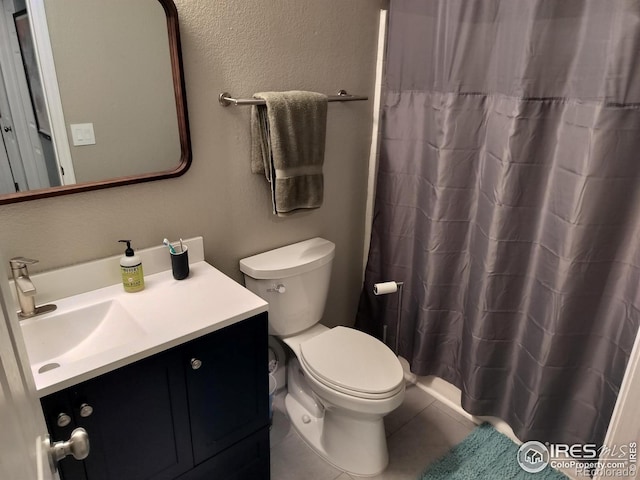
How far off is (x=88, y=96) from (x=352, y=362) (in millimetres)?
1275

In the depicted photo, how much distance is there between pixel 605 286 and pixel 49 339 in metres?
1.74

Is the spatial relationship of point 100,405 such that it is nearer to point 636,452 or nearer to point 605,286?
point 636,452

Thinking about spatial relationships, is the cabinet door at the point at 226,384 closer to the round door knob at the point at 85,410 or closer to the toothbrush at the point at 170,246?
the round door knob at the point at 85,410

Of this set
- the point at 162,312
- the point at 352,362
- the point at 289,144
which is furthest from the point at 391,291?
the point at 162,312

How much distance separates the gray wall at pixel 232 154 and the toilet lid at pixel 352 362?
0.44m

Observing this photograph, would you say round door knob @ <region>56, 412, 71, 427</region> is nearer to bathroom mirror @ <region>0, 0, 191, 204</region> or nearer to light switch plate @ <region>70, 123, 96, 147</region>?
bathroom mirror @ <region>0, 0, 191, 204</region>

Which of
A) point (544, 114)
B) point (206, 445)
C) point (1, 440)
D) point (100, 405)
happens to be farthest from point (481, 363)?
point (1, 440)

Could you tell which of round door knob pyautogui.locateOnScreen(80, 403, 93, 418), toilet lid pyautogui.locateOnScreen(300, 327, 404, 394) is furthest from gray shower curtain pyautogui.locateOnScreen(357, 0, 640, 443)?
round door knob pyautogui.locateOnScreen(80, 403, 93, 418)

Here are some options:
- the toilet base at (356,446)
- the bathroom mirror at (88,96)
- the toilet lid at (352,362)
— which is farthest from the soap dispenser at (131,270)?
the toilet base at (356,446)

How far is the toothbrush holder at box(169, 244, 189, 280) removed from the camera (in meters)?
1.54

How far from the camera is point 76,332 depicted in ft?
4.52

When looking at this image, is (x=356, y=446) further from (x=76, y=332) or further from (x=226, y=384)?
(x=76, y=332)

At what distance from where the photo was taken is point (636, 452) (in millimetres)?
1176

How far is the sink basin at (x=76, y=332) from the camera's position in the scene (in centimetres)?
129
